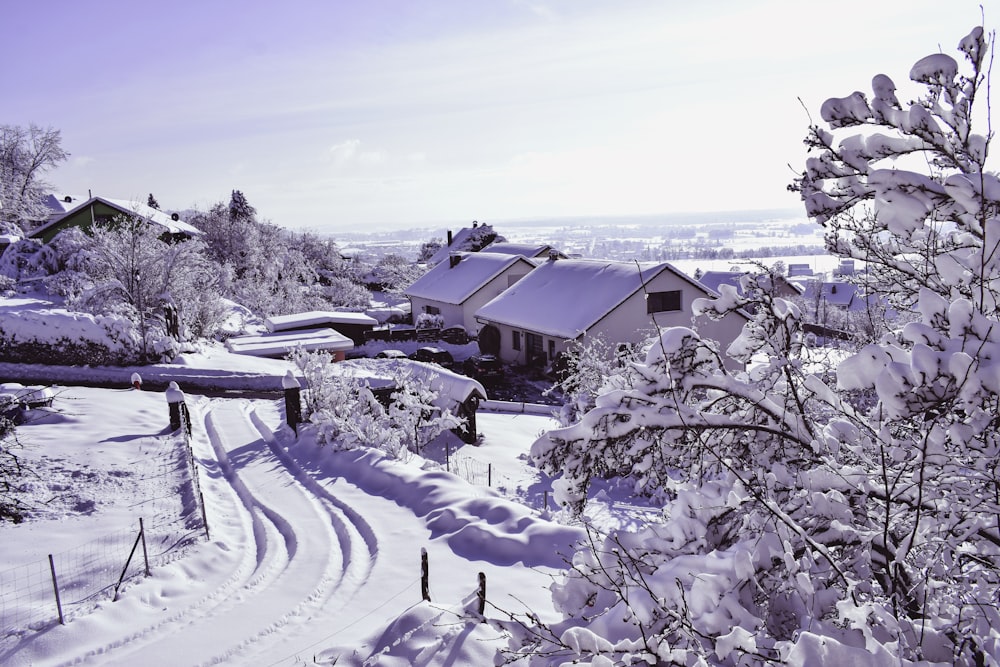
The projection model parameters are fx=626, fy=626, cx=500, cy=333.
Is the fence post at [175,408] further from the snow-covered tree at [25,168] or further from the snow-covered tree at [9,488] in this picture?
the snow-covered tree at [25,168]

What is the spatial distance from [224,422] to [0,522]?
8.72 metres

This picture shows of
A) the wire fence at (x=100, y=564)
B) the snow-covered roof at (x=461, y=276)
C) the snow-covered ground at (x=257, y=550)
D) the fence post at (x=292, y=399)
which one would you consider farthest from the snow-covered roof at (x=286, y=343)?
the wire fence at (x=100, y=564)

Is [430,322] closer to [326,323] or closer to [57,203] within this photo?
[326,323]

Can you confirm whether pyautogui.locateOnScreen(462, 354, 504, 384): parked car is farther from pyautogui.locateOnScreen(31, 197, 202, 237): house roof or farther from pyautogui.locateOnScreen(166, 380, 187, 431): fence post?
pyautogui.locateOnScreen(31, 197, 202, 237): house roof

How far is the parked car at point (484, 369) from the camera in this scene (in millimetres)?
30203

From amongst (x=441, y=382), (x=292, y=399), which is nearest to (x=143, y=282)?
(x=292, y=399)

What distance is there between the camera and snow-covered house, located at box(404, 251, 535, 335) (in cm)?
4112

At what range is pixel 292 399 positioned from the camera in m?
17.7

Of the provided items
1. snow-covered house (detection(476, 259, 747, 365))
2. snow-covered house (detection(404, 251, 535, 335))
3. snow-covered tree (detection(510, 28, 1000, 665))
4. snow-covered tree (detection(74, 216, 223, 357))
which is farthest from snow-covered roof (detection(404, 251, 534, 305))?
snow-covered tree (detection(510, 28, 1000, 665))

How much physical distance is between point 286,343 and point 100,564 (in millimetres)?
23393

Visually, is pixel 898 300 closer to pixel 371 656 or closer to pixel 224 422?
pixel 371 656

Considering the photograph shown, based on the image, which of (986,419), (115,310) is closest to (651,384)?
(986,419)

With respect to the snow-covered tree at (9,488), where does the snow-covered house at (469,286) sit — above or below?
above

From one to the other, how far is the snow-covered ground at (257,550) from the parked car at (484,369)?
496 inches
